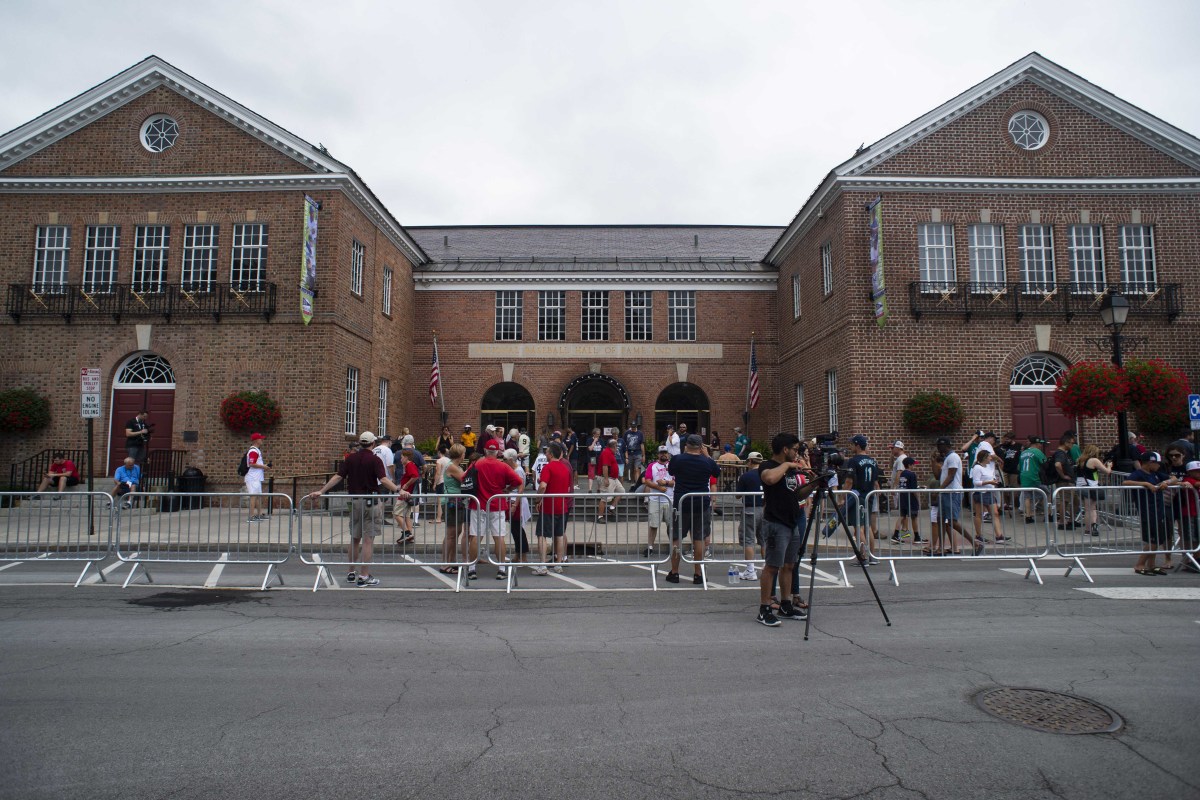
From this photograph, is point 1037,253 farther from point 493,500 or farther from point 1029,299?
point 493,500

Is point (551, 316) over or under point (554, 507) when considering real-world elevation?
over

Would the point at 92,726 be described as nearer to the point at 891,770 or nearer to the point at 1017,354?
the point at 891,770

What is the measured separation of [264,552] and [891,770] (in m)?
8.37

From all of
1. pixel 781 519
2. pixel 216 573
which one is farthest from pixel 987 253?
pixel 216 573

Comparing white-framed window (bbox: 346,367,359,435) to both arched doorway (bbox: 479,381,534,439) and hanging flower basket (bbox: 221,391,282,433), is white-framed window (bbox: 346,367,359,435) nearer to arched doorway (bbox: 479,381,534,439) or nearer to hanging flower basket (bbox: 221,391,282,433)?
hanging flower basket (bbox: 221,391,282,433)

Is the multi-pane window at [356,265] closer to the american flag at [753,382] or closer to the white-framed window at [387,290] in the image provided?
the white-framed window at [387,290]

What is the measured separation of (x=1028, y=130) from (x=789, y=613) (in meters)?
18.0

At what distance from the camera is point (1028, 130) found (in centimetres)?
1894

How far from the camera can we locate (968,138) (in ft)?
61.4

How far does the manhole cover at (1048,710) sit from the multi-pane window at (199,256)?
66.0ft

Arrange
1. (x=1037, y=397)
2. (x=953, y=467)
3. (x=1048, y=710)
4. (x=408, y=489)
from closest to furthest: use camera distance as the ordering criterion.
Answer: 1. (x=1048, y=710)
2. (x=953, y=467)
3. (x=408, y=489)
4. (x=1037, y=397)

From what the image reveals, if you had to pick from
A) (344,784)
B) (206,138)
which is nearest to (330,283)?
(206,138)

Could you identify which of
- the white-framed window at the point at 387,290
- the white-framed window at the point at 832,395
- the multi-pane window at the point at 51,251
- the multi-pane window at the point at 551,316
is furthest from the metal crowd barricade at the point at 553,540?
the multi-pane window at the point at 51,251

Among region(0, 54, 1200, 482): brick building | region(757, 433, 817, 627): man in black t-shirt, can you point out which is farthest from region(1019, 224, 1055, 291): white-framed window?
region(757, 433, 817, 627): man in black t-shirt
